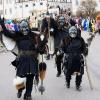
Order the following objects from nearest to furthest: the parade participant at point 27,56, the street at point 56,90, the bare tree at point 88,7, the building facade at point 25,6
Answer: the parade participant at point 27,56 → the street at point 56,90 → the building facade at point 25,6 → the bare tree at point 88,7

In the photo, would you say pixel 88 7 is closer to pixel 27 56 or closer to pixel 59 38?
pixel 59 38

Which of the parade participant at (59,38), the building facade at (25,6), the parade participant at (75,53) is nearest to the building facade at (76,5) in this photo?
the building facade at (25,6)

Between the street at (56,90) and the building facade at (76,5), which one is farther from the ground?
the street at (56,90)

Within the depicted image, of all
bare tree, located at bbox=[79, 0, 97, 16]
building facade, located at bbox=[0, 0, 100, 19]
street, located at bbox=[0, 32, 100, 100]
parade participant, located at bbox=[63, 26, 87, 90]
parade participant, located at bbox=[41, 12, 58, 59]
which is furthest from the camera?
bare tree, located at bbox=[79, 0, 97, 16]

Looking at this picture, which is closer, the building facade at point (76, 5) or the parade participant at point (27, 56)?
the parade participant at point (27, 56)

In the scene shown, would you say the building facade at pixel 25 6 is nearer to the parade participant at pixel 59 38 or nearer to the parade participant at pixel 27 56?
the parade participant at pixel 59 38

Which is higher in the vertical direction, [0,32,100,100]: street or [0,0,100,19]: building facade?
[0,32,100,100]: street

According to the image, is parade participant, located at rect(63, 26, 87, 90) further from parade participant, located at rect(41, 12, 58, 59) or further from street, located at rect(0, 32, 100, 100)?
parade participant, located at rect(41, 12, 58, 59)

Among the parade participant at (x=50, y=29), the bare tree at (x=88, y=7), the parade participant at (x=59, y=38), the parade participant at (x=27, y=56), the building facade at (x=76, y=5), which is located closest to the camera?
the parade participant at (x=27, y=56)

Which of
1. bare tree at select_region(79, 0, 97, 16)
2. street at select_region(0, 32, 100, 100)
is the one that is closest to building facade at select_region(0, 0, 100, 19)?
bare tree at select_region(79, 0, 97, 16)

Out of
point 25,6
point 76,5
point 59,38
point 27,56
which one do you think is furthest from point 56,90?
point 76,5

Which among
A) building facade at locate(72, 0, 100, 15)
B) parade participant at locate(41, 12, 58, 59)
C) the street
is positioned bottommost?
building facade at locate(72, 0, 100, 15)

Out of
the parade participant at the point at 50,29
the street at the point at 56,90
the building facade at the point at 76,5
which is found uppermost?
the parade participant at the point at 50,29

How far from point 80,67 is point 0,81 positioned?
2.89m
